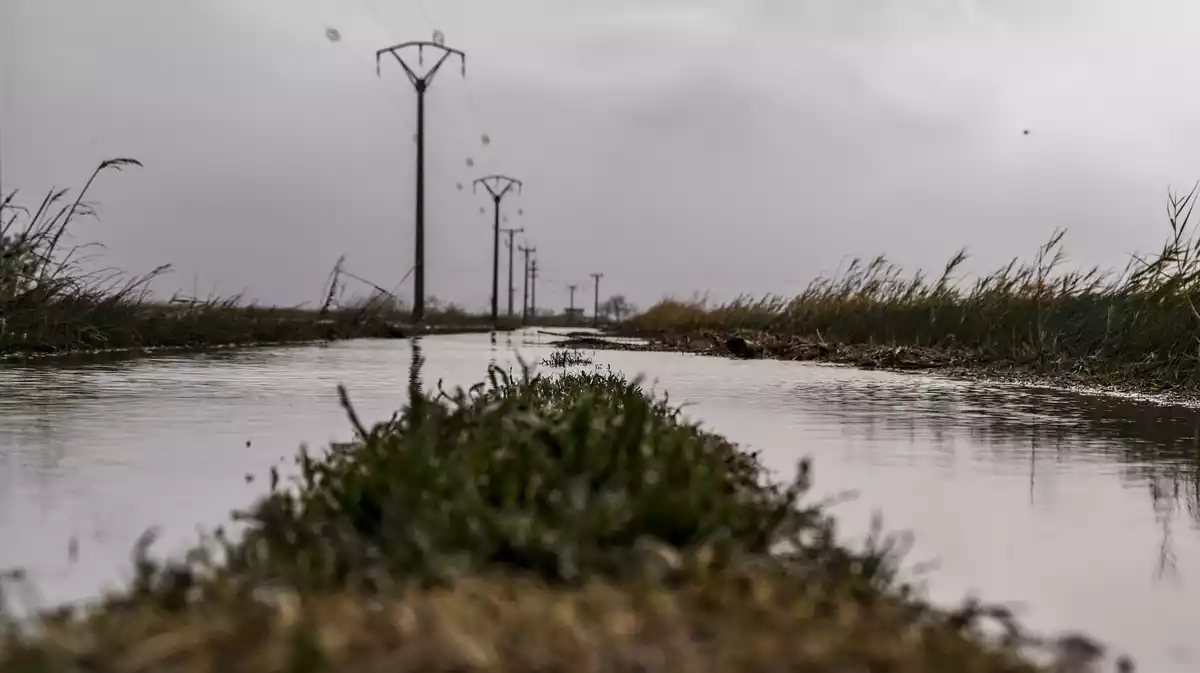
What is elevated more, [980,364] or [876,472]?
[980,364]

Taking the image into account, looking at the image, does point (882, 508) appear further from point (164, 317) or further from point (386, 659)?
point (164, 317)

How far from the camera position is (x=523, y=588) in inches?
76.0

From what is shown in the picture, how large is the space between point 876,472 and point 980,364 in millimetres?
9403

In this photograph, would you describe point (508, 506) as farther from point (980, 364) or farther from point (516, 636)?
point (980, 364)

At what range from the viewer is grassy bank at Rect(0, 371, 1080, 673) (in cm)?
161

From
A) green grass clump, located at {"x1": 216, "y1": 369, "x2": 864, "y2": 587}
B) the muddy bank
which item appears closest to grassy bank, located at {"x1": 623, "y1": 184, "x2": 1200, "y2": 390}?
the muddy bank

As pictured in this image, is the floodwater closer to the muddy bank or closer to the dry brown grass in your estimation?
the dry brown grass

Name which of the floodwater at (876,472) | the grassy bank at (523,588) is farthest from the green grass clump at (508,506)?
the floodwater at (876,472)

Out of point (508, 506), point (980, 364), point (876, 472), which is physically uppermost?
point (980, 364)

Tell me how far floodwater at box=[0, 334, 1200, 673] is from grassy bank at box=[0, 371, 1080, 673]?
396mm

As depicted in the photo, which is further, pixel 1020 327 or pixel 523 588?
pixel 1020 327

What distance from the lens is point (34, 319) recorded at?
452 inches

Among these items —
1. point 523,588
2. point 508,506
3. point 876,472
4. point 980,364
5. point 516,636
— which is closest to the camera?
point 516,636

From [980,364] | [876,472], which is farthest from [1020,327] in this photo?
[876,472]
